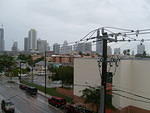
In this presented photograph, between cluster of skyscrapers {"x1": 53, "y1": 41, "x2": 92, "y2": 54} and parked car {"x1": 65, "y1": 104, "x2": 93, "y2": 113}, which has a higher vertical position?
cluster of skyscrapers {"x1": 53, "y1": 41, "x2": 92, "y2": 54}

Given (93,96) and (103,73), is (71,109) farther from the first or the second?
(103,73)

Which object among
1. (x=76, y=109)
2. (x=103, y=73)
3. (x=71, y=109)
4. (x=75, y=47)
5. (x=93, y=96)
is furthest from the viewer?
(x=71, y=109)

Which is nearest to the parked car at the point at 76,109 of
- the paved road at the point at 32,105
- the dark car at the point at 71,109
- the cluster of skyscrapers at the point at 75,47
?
the dark car at the point at 71,109

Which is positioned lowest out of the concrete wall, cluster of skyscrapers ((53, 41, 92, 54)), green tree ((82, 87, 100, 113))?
green tree ((82, 87, 100, 113))

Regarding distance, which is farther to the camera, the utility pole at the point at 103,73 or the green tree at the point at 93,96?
the green tree at the point at 93,96

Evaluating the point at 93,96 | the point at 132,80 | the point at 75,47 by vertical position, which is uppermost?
the point at 75,47

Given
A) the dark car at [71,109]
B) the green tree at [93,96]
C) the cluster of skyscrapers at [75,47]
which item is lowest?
the dark car at [71,109]

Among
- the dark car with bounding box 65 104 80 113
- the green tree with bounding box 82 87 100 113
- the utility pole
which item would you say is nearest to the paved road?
the dark car with bounding box 65 104 80 113

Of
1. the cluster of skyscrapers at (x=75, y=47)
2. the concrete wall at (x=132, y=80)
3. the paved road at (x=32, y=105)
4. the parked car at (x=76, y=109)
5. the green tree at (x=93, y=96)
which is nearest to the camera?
the cluster of skyscrapers at (x=75, y=47)

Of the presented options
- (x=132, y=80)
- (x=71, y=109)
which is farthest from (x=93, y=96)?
(x=132, y=80)

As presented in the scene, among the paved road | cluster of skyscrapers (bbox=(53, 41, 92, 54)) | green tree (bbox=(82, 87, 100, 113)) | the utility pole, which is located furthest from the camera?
the paved road

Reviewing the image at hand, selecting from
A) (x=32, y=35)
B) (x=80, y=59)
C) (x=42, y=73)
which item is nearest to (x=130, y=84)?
(x=80, y=59)

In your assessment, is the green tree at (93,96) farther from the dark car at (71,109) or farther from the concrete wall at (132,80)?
the concrete wall at (132,80)

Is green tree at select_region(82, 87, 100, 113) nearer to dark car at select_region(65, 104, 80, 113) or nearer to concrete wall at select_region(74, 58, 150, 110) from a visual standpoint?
dark car at select_region(65, 104, 80, 113)
